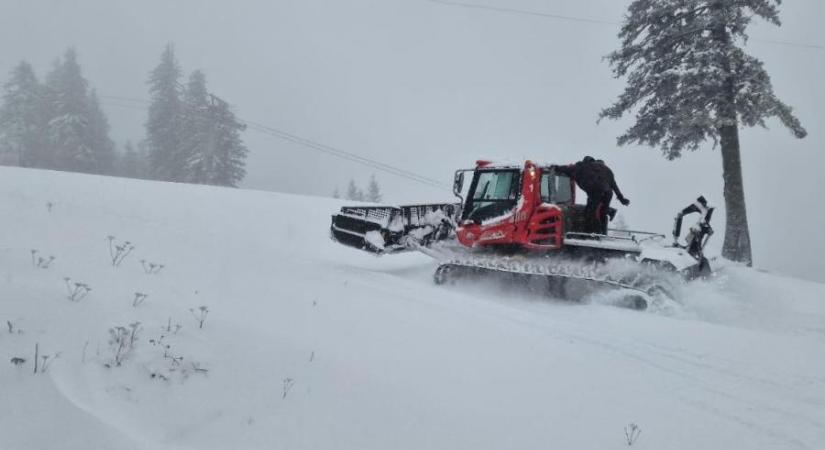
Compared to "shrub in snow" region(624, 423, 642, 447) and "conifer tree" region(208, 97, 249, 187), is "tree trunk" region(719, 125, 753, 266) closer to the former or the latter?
"shrub in snow" region(624, 423, 642, 447)

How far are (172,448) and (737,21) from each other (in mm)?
15610

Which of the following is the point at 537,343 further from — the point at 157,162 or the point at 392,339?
the point at 157,162

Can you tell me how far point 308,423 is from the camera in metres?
2.72

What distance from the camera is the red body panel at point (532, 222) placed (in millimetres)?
8516

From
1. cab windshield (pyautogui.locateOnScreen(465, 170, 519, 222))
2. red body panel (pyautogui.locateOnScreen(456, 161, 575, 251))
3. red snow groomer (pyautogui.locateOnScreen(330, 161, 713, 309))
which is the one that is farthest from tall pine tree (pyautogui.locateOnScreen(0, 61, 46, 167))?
red body panel (pyautogui.locateOnScreen(456, 161, 575, 251))

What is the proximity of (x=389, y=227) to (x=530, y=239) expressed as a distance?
9.82 ft

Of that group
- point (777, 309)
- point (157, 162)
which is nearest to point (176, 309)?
point (777, 309)

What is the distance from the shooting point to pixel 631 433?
2.96 meters

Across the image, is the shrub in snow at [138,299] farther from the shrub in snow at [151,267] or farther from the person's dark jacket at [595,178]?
the person's dark jacket at [595,178]

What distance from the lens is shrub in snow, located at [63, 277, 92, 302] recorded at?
11.1 feet

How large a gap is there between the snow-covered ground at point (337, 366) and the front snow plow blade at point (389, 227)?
296cm

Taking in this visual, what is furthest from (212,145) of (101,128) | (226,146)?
(101,128)

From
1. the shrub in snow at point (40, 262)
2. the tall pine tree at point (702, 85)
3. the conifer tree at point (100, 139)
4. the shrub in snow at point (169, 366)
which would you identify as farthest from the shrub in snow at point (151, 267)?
the conifer tree at point (100, 139)

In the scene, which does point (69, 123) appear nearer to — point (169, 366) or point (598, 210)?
point (598, 210)
